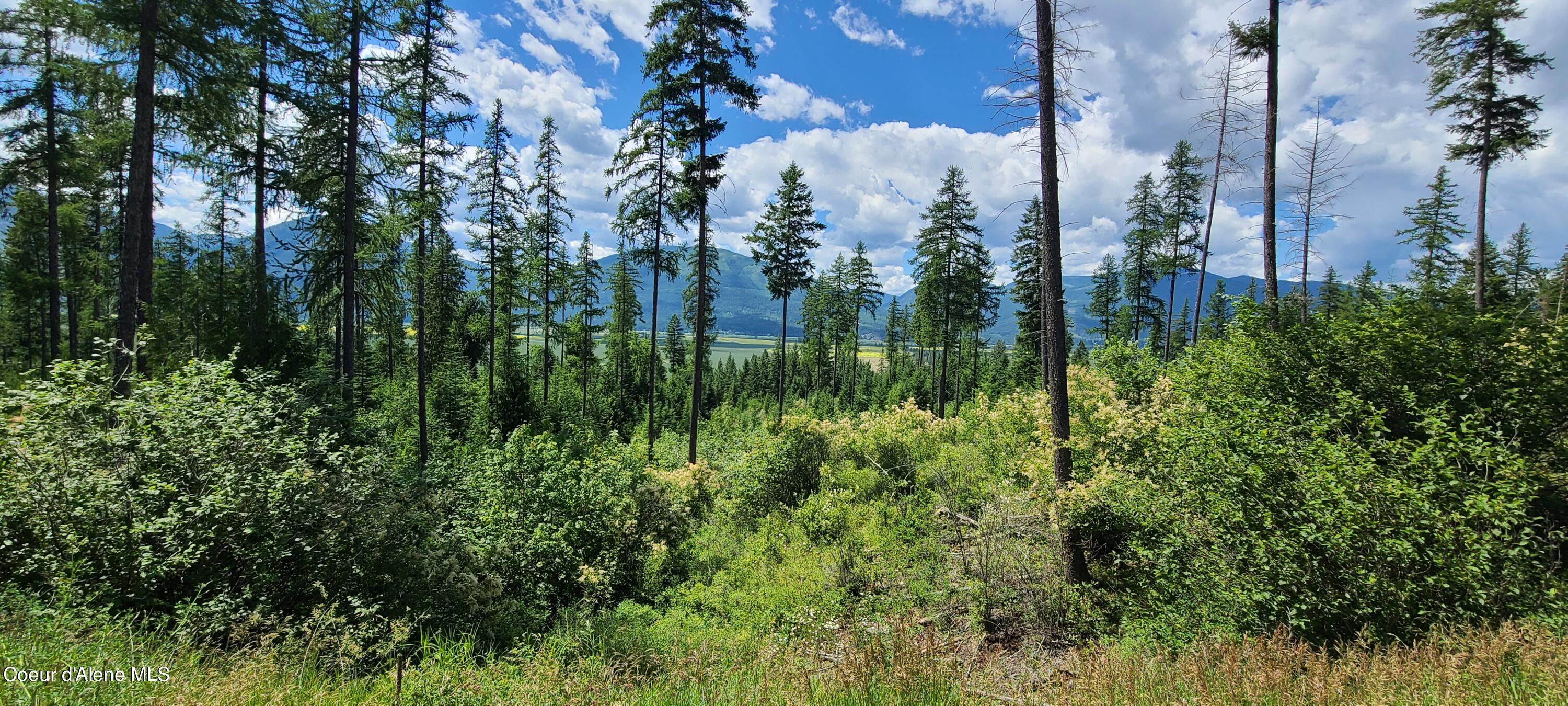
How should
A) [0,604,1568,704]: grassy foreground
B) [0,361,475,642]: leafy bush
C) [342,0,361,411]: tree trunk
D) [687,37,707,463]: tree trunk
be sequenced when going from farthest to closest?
1. [687,37,707,463]: tree trunk
2. [342,0,361,411]: tree trunk
3. [0,361,475,642]: leafy bush
4. [0,604,1568,704]: grassy foreground

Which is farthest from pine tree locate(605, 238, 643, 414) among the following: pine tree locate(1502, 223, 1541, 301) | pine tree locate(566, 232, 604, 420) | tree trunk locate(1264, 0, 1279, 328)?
pine tree locate(1502, 223, 1541, 301)

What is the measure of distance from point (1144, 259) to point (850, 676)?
29947 mm

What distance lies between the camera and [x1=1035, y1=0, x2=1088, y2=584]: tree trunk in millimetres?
6828

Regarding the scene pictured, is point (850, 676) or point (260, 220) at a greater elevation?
point (260, 220)

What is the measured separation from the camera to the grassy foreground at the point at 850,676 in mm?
3131

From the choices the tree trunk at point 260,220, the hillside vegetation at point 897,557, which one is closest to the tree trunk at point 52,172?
the tree trunk at point 260,220

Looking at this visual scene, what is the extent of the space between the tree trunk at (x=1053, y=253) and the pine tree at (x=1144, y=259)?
895 inches

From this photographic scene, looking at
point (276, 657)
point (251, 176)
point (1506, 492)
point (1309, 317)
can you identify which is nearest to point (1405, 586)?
point (1506, 492)

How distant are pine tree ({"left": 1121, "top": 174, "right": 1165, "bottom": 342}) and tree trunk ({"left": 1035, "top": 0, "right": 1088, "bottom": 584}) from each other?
22730mm

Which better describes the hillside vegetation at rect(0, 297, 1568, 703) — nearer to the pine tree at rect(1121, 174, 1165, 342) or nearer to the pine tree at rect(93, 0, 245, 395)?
the pine tree at rect(93, 0, 245, 395)

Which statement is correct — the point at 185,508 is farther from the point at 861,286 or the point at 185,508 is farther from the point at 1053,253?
the point at 861,286

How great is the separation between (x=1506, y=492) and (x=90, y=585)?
11704 mm

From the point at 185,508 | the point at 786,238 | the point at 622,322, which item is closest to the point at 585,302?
the point at 622,322

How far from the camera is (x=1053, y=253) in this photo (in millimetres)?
6863
